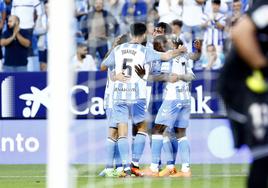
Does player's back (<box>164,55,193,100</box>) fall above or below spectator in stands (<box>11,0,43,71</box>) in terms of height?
below

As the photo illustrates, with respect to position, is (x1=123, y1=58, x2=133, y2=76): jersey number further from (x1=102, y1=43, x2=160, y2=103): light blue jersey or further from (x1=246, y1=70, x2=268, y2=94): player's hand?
(x1=246, y1=70, x2=268, y2=94): player's hand

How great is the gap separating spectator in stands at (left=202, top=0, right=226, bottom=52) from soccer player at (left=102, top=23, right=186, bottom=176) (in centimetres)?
39

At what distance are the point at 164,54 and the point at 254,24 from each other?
8169 mm

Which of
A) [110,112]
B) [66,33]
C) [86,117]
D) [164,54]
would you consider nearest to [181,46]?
[164,54]

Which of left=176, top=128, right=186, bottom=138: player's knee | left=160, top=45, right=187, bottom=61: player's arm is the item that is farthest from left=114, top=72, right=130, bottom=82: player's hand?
left=176, top=128, right=186, bottom=138: player's knee

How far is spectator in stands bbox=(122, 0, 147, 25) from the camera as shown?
46.7 feet

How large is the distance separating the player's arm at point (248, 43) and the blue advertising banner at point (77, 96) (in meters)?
9.19

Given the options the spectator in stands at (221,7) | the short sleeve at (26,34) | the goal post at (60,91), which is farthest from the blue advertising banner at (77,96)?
the goal post at (60,91)

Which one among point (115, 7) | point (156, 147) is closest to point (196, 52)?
point (115, 7)

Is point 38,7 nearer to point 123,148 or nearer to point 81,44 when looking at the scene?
point 81,44

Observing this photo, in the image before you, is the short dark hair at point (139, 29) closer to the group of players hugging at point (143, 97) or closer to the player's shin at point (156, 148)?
the group of players hugging at point (143, 97)

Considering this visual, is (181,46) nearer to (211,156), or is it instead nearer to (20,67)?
(211,156)

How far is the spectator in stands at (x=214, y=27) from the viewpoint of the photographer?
13.0 meters

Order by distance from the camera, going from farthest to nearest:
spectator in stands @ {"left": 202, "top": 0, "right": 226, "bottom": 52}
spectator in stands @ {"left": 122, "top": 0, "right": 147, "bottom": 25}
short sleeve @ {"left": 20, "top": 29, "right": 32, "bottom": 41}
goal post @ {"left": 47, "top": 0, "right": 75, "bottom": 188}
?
short sleeve @ {"left": 20, "top": 29, "right": 32, "bottom": 41} → spectator in stands @ {"left": 122, "top": 0, "right": 147, "bottom": 25} → spectator in stands @ {"left": 202, "top": 0, "right": 226, "bottom": 52} → goal post @ {"left": 47, "top": 0, "right": 75, "bottom": 188}
